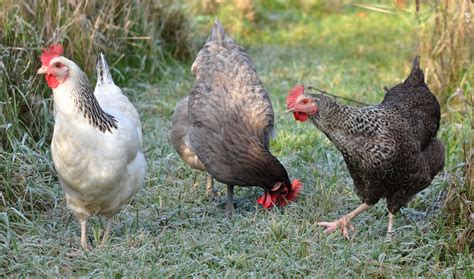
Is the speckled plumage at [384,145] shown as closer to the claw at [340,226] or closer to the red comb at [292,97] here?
the red comb at [292,97]

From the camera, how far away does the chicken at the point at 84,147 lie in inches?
171

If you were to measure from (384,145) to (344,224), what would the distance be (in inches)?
25.2

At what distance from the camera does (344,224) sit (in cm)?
502

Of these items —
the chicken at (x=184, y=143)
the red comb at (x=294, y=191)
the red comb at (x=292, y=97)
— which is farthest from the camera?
the chicken at (x=184, y=143)

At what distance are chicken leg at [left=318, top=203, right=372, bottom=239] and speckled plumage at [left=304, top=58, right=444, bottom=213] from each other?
12 cm

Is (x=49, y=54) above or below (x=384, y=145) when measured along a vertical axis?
above

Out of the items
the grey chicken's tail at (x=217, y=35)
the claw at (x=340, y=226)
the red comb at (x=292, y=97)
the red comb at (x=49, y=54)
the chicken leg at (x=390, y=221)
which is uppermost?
the red comb at (x=49, y=54)

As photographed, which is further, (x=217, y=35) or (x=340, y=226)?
(x=217, y=35)

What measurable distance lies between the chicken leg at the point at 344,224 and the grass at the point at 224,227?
9cm

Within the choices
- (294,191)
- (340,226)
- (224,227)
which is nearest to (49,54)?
(224,227)

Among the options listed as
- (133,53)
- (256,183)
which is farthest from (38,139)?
(133,53)

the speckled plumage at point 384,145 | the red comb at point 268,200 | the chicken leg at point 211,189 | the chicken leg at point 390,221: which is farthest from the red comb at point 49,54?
the chicken leg at point 390,221

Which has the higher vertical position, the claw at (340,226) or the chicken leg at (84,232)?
the claw at (340,226)

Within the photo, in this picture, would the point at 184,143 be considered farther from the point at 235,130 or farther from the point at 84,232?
the point at 84,232
